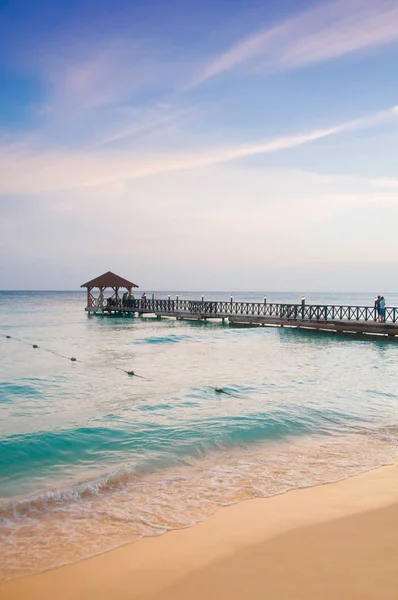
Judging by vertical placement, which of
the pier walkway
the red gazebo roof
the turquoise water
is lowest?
the turquoise water

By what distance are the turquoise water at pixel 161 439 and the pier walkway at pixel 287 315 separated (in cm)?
696

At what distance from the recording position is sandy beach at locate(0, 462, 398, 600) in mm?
3645

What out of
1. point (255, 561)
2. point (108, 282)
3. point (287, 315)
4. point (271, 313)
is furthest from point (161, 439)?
point (108, 282)

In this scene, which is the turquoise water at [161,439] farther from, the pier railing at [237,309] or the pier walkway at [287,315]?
the pier railing at [237,309]

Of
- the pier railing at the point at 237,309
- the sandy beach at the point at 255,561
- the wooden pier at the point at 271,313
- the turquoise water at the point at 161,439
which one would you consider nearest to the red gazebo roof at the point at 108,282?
the wooden pier at the point at 271,313

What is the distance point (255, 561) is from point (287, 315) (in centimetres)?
2750

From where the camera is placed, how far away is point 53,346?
24.2 meters

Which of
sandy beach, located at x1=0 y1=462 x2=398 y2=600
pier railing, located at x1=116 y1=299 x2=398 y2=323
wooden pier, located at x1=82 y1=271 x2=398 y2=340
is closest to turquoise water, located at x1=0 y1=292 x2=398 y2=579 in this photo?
sandy beach, located at x1=0 y1=462 x2=398 y2=600

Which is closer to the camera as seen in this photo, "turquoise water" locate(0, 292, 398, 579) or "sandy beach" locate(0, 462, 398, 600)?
"sandy beach" locate(0, 462, 398, 600)

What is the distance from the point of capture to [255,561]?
4.08m

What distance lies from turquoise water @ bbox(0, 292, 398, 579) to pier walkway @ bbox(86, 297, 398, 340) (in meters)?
6.96

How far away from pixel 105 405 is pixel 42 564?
7.15m

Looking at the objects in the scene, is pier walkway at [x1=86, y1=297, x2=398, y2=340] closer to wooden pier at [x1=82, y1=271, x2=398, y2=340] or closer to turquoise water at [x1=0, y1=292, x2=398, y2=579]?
wooden pier at [x1=82, y1=271, x2=398, y2=340]

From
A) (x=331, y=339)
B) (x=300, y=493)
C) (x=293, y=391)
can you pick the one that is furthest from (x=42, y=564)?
(x=331, y=339)
